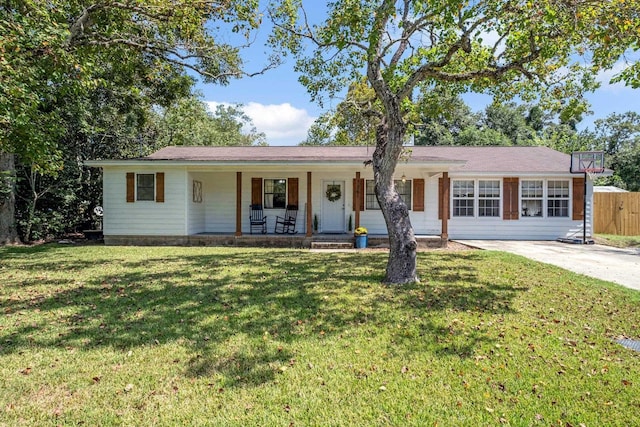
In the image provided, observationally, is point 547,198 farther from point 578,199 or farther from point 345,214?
point 345,214

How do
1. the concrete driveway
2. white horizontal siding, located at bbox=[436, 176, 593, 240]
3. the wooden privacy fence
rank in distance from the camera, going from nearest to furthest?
the concrete driveway, white horizontal siding, located at bbox=[436, 176, 593, 240], the wooden privacy fence

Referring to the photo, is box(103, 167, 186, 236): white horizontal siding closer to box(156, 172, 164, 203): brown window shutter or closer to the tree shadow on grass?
box(156, 172, 164, 203): brown window shutter

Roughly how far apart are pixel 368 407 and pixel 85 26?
441 inches

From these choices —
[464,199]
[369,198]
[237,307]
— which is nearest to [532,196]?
[464,199]

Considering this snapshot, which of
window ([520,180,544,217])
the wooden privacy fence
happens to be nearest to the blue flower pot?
window ([520,180,544,217])

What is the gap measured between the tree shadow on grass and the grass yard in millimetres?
30

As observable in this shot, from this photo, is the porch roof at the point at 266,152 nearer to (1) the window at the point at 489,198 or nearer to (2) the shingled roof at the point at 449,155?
(2) the shingled roof at the point at 449,155

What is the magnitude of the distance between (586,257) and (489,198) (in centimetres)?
435

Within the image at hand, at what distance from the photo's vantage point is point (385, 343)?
3.81 meters

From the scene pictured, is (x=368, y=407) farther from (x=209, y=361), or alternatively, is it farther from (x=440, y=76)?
(x=440, y=76)

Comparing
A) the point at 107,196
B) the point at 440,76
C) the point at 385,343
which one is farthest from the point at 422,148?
the point at 385,343

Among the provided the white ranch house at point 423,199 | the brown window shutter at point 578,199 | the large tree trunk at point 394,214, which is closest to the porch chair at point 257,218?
the white ranch house at point 423,199

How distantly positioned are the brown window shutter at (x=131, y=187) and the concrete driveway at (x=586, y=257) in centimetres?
1088

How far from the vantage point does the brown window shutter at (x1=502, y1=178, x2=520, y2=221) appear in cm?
1318
